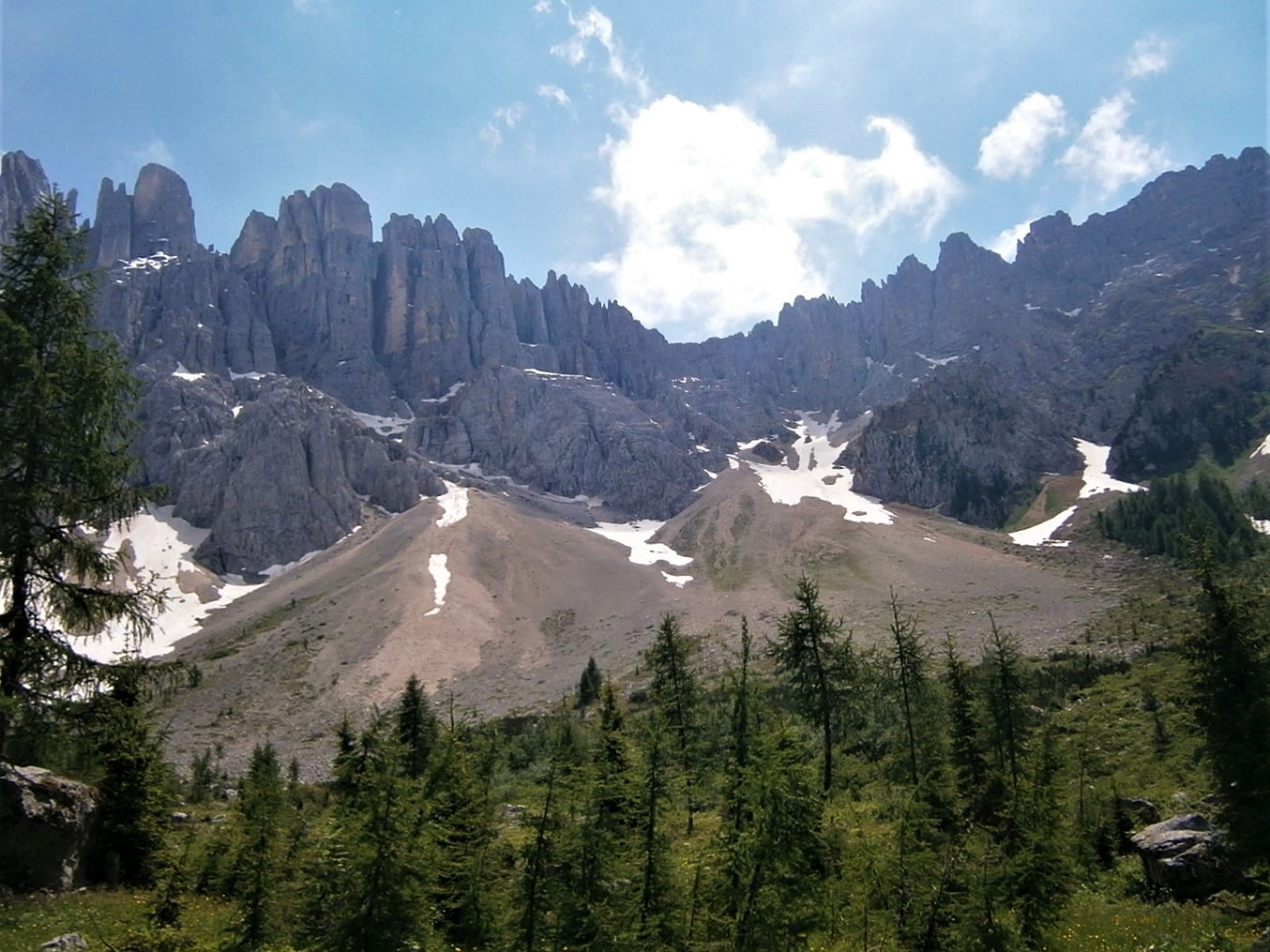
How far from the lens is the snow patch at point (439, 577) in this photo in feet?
363

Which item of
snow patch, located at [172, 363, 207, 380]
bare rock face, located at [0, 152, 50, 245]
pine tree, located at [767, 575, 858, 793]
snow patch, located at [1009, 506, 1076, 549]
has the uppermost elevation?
bare rock face, located at [0, 152, 50, 245]

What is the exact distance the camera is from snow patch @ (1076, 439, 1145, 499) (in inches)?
6374

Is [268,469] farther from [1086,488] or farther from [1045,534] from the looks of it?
[1086,488]

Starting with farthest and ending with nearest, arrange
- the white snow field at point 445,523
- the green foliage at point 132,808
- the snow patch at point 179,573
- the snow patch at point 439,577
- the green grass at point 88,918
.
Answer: the snow patch at point 179,573
the white snow field at point 445,523
the snow patch at point 439,577
the green foliage at point 132,808
the green grass at point 88,918

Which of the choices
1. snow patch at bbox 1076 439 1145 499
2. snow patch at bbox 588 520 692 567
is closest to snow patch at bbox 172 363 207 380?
snow patch at bbox 588 520 692 567

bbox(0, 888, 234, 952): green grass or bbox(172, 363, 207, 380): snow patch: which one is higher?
bbox(172, 363, 207, 380): snow patch

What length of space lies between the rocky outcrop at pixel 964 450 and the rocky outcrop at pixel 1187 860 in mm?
166685

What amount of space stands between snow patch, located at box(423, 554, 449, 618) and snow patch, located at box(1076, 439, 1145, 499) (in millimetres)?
136099

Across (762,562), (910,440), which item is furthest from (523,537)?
(910,440)

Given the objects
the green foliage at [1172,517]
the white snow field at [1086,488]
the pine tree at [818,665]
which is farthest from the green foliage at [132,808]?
the white snow field at [1086,488]

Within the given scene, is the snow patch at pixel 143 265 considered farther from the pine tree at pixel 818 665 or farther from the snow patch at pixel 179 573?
the pine tree at pixel 818 665

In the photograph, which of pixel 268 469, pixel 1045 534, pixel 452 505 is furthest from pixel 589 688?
pixel 1045 534

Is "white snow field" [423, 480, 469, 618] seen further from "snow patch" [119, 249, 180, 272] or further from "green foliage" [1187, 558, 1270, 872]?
"snow patch" [119, 249, 180, 272]

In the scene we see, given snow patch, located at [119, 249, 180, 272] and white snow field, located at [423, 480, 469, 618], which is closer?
white snow field, located at [423, 480, 469, 618]
